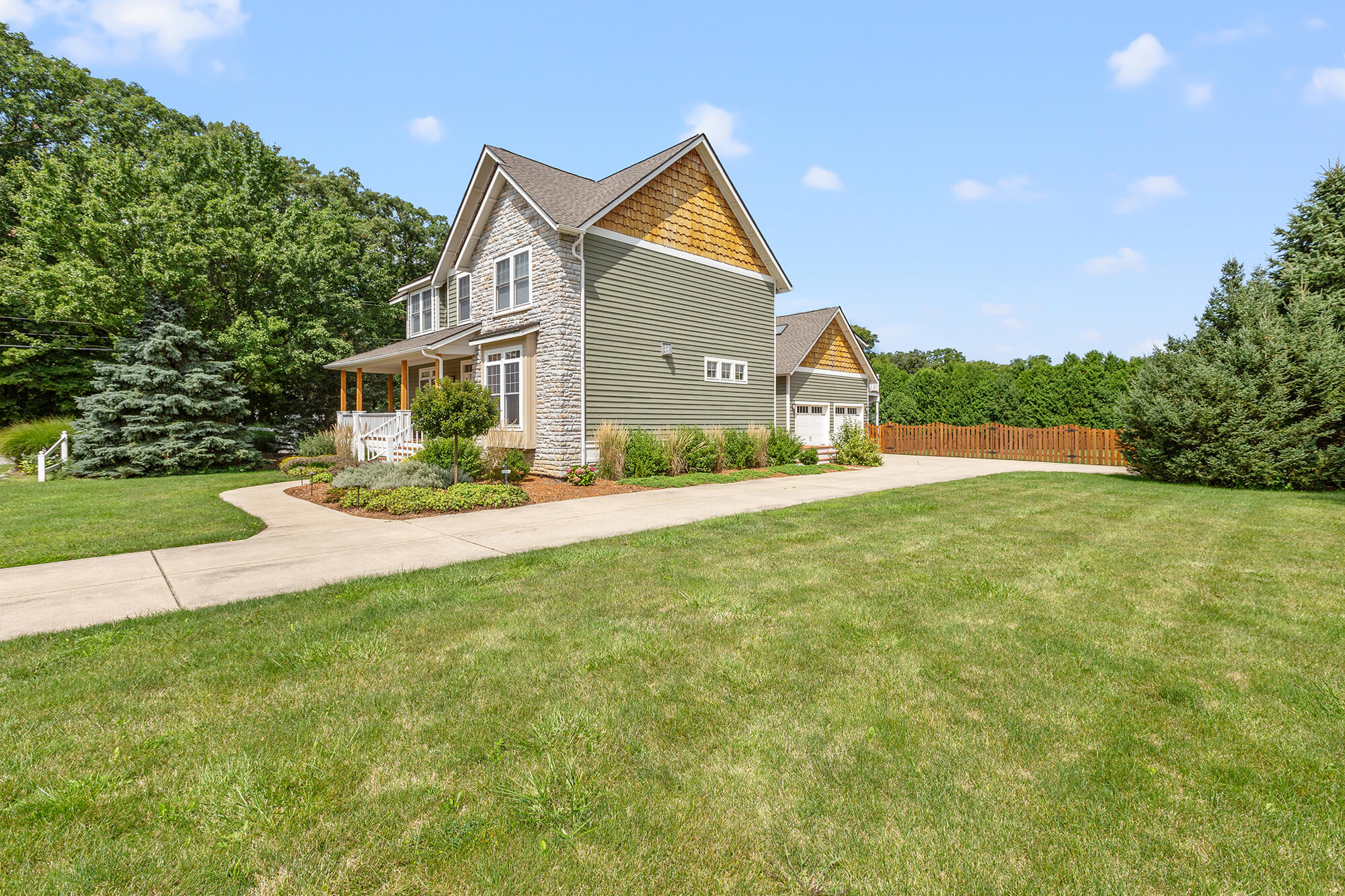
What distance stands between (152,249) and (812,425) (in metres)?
23.9

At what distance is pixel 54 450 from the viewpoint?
16.4 metres

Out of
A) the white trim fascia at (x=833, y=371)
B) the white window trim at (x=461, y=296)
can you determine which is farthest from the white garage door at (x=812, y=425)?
the white window trim at (x=461, y=296)

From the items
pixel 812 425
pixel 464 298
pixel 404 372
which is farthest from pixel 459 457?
pixel 812 425

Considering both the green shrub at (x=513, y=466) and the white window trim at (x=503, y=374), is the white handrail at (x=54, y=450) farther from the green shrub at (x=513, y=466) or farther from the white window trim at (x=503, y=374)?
the green shrub at (x=513, y=466)

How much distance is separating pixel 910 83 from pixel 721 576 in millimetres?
11466

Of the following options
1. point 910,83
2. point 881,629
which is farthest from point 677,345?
point 881,629

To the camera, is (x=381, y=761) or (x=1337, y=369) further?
(x=1337, y=369)

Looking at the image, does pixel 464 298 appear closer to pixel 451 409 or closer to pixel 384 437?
pixel 384 437

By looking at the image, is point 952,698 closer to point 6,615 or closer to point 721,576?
point 721,576

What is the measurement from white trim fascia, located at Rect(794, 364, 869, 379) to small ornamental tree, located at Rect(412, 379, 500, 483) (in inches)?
565

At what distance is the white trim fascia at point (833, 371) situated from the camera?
2348 centimetres

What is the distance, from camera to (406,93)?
11.2m

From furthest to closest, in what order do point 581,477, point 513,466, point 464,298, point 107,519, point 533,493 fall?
point 464,298 → point 581,477 → point 513,466 → point 533,493 → point 107,519

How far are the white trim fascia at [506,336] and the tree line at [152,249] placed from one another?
935cm
